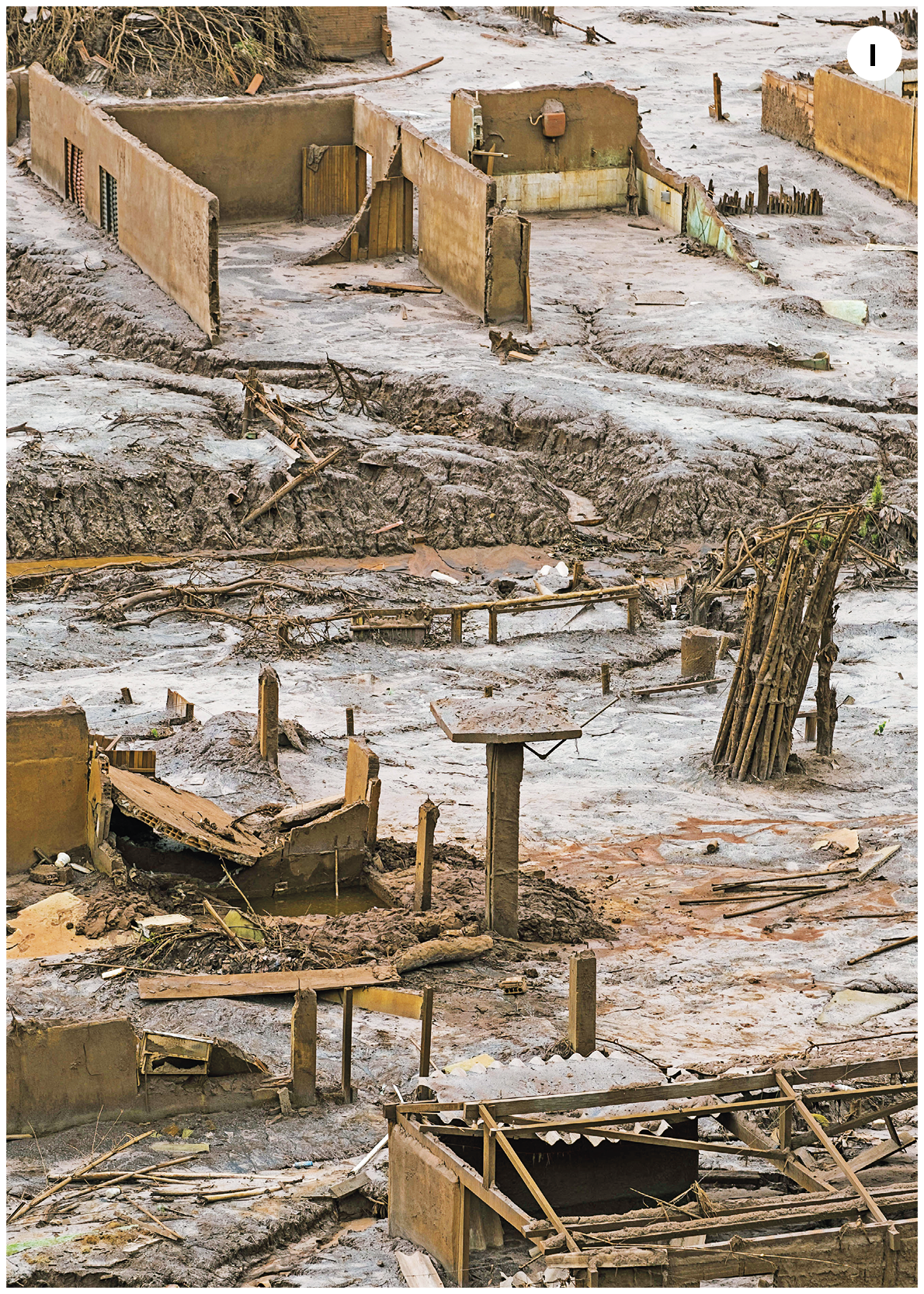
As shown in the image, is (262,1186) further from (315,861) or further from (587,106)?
(587,106)

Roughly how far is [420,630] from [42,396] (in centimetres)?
759

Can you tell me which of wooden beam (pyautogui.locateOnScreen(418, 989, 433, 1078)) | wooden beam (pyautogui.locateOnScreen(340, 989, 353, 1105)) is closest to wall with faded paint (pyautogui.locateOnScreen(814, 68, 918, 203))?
wooden beam (pyautogui.locateOnScreen(418, 989, 433, 1078))

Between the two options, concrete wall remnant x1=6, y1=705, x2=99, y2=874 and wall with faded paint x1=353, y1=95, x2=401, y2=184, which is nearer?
concrete wall remnant x1=6, y1=705, x2=99, y2=874

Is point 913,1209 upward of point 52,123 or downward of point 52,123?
downward

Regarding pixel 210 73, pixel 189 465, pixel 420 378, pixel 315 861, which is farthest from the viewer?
pixel 210 73

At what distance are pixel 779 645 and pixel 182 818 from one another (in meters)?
5.45

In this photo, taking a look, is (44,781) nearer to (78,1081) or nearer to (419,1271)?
(78,1081)

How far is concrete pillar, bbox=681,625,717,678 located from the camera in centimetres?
2009

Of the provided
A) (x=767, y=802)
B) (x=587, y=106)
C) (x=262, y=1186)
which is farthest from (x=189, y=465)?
(x=262, y=1186)

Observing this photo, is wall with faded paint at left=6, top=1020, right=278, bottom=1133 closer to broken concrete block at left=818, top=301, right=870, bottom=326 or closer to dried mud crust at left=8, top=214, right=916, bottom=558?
dried mud crust at left=8, top=214, right=916, bottom=558

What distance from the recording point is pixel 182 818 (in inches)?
595

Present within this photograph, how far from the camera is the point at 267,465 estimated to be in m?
24.8

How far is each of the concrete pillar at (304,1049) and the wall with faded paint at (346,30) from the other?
32895mm

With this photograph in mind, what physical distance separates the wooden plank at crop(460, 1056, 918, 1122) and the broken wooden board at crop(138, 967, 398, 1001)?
10.2 feet
